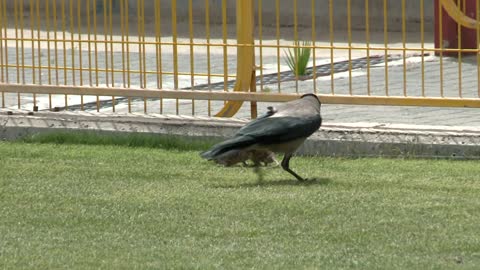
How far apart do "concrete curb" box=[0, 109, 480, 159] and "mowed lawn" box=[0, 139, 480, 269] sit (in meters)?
0.13

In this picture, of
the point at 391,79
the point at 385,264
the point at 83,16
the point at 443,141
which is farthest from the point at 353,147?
the point at 83,16

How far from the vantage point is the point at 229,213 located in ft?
23.4

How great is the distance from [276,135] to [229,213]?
94cm

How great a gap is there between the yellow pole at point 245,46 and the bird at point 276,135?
5.71 ft

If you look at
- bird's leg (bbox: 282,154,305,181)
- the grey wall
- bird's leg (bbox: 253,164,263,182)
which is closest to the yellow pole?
bird's leg (bbox: 253,164,263,182)

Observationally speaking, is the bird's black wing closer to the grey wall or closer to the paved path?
the paved path

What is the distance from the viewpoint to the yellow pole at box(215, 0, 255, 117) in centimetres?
984

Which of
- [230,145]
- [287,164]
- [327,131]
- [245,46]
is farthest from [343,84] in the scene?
[230,145]

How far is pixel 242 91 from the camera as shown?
32.5ft

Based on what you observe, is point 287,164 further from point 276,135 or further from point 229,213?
point 229,213

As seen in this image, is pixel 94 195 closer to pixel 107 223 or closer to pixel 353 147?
pixel 107 223

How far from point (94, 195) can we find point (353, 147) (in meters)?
2.06

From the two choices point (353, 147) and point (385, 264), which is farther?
point (353, 147)

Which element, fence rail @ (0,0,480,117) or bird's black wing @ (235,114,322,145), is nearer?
bird's black wing @ (235,114,322,145)
